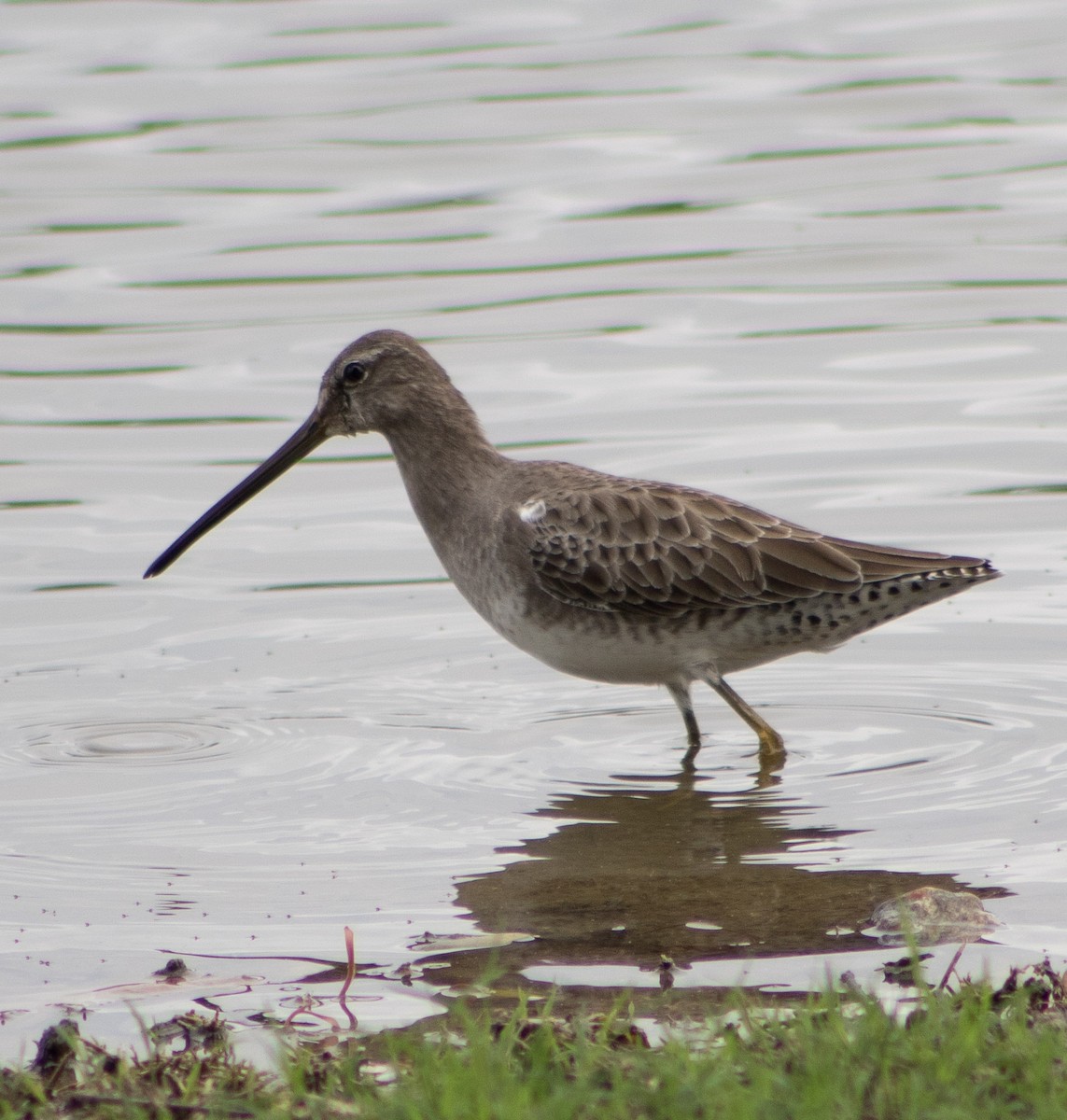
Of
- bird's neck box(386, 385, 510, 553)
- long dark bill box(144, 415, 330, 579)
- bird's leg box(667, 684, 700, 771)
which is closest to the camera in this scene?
bird's leg box(667, 684, 700, 771)

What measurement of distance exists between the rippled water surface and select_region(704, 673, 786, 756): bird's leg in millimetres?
182

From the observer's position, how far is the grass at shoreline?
4035mm

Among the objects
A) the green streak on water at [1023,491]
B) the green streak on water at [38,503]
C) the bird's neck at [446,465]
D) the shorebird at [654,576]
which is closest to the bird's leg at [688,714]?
the shorebird at [654,576]

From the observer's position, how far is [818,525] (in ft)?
33.9

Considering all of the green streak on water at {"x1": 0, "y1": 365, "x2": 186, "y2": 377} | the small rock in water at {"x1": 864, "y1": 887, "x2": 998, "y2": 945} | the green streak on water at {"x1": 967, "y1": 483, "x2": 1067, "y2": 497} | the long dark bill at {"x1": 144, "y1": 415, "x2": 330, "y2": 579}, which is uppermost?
the green streak on water at {"x1": 0, "y1": 365, "x2": 186, "y2": 377}

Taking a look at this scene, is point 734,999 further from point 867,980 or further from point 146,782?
point 146,782

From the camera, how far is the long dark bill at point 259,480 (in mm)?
8648

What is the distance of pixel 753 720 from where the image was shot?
780cm

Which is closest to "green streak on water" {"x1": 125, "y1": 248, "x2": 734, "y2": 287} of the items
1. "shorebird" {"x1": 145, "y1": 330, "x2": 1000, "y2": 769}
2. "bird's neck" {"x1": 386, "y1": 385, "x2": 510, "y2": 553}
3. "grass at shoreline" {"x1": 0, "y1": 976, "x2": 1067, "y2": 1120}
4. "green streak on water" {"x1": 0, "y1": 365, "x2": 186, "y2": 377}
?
"green streak on water" {"x1": 0, "y1": 365, "x2": 186, "y2": 377}

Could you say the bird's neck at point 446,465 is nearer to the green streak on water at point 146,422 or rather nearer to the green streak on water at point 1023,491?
the green streak on water at point 1023,491

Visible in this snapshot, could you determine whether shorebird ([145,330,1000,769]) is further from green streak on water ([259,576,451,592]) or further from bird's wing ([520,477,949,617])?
green streak on water ([259,576,451,592])

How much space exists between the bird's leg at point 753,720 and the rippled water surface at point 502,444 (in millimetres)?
182

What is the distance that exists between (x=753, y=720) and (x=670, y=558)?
69 centimetres

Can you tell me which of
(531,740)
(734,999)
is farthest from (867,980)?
(531,740)
